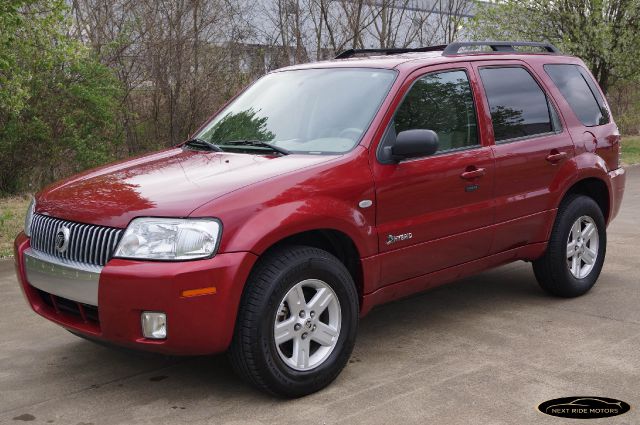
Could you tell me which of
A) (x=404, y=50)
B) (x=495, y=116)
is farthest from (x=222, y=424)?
(x=404, y=50)

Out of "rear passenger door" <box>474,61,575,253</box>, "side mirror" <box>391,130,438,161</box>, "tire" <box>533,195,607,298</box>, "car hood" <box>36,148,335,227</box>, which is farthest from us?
"tire" <box>533,195,607,298</box>

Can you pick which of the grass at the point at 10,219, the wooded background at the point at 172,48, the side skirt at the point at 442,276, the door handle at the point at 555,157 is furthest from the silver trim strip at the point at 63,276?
the wooded background at the point at 172,48

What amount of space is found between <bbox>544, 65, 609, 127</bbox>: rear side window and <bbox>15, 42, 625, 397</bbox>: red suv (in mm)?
18

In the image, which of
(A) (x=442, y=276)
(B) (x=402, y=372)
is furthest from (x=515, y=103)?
(B) (x=402, y=372)

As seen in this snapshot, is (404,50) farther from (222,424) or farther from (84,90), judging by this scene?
(84,90)

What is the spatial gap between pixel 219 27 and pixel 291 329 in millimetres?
12872

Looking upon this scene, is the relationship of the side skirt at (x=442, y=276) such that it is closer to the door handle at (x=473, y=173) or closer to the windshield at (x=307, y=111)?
the door handle at (x=473, y=173)

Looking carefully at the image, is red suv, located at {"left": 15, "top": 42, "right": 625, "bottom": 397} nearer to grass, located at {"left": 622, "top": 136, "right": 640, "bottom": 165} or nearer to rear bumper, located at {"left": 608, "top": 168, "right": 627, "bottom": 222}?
rear bumper, located at {"left": 608, "top": 168, "right": 627, "bottom": 222}

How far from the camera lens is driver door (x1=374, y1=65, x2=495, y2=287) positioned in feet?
15.4

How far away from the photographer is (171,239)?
3900 mm

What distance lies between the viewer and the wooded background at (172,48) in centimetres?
1205

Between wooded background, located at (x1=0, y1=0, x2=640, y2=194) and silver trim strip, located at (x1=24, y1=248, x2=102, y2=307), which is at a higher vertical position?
wooded background, located at (x1=0, y1=0, x2=640, y2=194)

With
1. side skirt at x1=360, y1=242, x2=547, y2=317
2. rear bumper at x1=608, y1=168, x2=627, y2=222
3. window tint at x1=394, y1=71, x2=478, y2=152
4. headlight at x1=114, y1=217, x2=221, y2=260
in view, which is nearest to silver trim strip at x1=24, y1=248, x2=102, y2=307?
headlight at x1=114, y1=217, x2=221, y2=260

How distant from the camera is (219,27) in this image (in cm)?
1622
